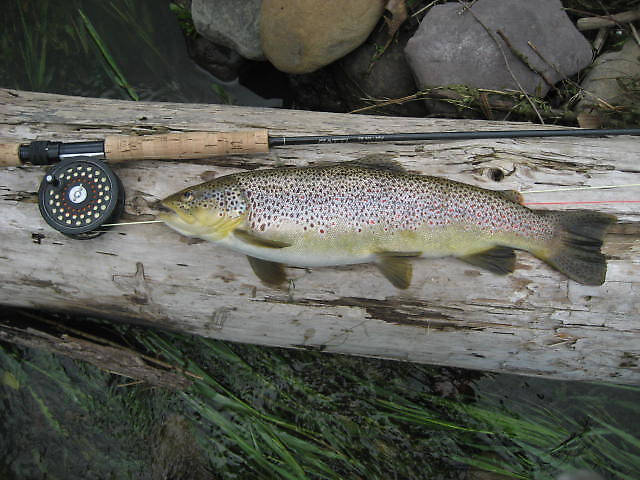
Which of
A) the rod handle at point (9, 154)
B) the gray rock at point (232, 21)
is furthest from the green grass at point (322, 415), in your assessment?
the gray rock at point (232, 21)

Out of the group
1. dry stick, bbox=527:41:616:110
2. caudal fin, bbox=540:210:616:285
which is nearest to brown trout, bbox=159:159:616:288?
caudal fin, bbox=540:210:616:285

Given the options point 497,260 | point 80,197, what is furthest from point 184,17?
point 497,260

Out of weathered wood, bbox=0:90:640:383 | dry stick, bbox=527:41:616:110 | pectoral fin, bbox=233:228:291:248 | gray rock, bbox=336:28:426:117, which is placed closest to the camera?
pectoral fin, bbox=233:228:291:248

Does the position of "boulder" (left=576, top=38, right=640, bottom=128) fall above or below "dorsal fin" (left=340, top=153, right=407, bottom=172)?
below

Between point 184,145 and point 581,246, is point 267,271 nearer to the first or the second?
point 184,145

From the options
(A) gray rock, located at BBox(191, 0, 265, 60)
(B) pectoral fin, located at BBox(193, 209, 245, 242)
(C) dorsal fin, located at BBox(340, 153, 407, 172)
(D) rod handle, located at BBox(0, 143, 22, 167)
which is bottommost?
(B) pectoral fin, located at BBox(193, 209, 245, 242)

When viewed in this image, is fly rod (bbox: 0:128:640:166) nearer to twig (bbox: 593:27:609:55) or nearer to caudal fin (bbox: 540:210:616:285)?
caudal fin (bbox: 540:210:616:285)
